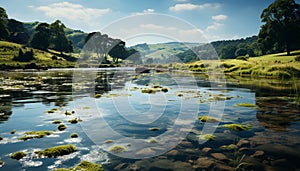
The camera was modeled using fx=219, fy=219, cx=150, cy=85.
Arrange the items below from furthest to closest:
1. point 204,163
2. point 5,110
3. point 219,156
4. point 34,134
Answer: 1. point 5,110
2. point 34,134
3. point 219,156
4. point 204,163

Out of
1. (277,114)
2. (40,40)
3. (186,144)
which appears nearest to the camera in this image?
(186,144)

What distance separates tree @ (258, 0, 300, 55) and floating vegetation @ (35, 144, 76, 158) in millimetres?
91546

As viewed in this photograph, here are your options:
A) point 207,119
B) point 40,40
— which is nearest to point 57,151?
point 207,119

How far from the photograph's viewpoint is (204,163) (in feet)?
35.3

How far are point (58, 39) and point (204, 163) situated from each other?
149193 millimetres

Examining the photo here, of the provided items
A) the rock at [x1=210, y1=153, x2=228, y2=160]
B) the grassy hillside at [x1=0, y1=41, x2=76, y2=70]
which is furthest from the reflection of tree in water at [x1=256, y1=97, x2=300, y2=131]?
the grassy hillside at [x1=0, y1=41, x2=76, y2=70]

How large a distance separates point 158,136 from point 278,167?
7262 millimetres

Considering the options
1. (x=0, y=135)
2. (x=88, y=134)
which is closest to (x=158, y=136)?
(x=88, y=134)

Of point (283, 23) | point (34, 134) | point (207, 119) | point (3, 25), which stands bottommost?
point (207, 119)

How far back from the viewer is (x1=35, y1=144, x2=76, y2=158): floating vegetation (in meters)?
11.5

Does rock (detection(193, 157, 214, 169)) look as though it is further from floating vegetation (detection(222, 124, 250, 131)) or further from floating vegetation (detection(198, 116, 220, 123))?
floating vegetation (detection(198, 116, 220, 123))

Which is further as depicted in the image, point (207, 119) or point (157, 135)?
point (207, 119)

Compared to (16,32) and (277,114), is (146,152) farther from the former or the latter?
(16,32)

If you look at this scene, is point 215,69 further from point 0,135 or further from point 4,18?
point 4,18
